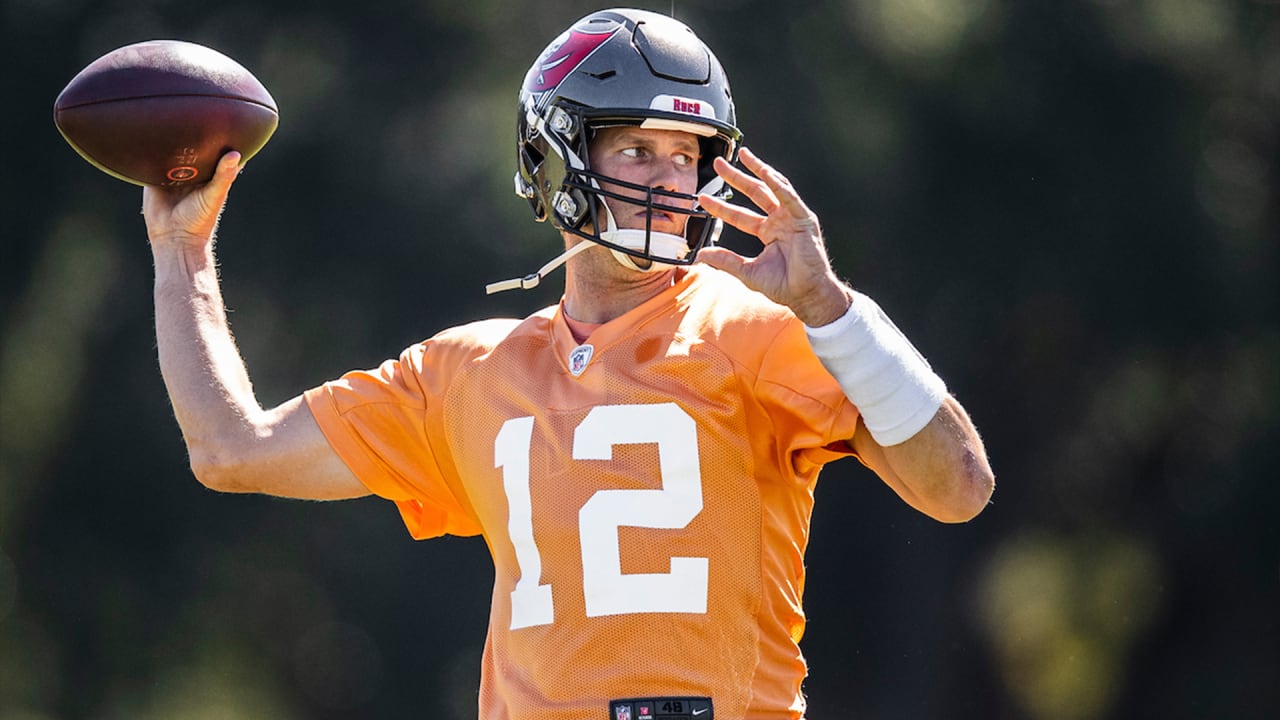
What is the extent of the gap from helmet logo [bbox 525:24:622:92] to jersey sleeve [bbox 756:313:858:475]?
1.95 feet

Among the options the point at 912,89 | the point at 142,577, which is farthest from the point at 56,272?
the point at 912,89

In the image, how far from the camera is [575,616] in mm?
2223

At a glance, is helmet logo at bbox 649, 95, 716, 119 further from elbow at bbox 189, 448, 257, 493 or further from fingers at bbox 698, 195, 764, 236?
elbow at bbox 189, 448, 257, 493

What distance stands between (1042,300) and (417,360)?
2325 mm

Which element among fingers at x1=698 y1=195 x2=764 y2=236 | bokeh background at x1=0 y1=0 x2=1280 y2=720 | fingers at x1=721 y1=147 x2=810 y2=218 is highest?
fingers at x1=721 y1=147 x2=810 y2=218

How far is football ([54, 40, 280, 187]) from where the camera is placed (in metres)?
2.64

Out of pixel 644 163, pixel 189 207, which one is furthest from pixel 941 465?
pixel 189 207

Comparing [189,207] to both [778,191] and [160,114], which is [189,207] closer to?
[160,114]

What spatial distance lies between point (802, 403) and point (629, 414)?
24 centimetres

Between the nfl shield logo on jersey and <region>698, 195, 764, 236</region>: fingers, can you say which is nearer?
<region>698, 195, 764, 236</region>: fingers

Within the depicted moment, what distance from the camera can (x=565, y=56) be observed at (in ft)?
8.55

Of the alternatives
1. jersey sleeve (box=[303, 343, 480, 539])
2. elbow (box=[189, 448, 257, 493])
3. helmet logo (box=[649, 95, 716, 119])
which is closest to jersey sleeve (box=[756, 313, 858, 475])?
helmet logo (box=[649, 95, 716, 119])

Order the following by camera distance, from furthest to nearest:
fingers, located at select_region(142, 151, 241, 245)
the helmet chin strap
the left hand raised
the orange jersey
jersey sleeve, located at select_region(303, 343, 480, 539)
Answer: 1. fingers, located at select_region(142, 151, 241, 245)
2. jersey sleeve, located at select_region(303, 343, 480, 539)
3. the helmet chin strap
4. the orange jersey
5. the left hand raised

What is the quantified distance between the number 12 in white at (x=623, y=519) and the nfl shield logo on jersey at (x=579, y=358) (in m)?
0.10
